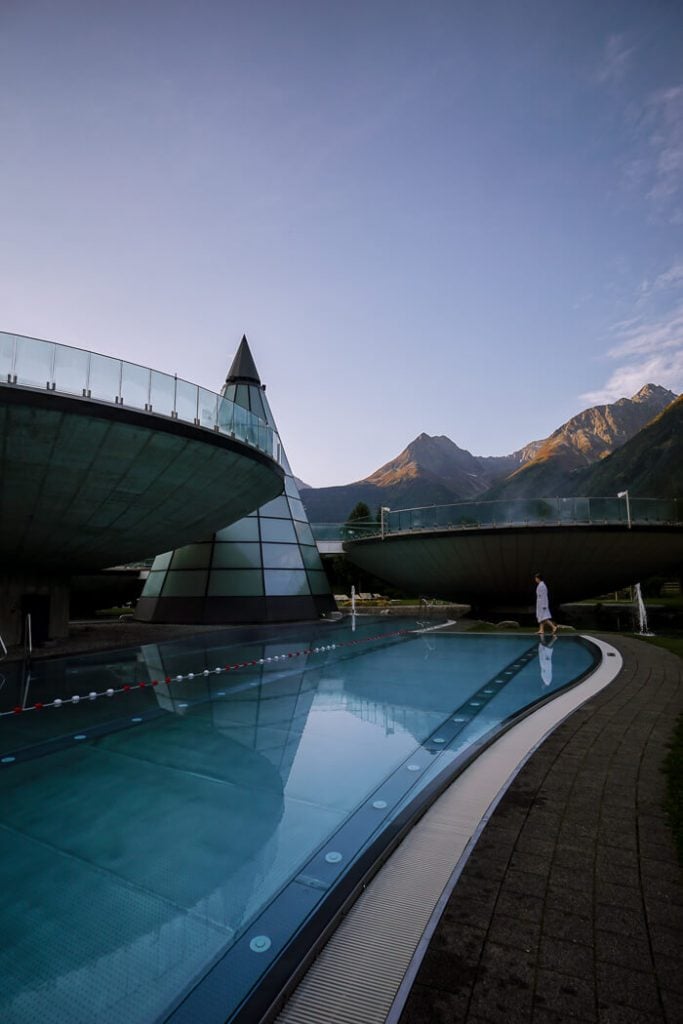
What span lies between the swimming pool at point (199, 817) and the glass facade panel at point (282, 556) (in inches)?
455

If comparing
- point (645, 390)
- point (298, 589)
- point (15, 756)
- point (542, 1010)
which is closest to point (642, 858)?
point (542, 1010)

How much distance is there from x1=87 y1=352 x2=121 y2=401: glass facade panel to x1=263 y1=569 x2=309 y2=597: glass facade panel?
37.3ft

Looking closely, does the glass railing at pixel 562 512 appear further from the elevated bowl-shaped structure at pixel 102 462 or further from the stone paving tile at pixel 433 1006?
the stone paving tile at pixel 433 1006

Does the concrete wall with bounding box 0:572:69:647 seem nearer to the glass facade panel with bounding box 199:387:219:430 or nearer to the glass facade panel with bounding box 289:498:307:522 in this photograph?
the glass facade panel with bounding box 199:387:219:430

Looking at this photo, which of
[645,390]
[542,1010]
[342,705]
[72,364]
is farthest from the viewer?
[645,390]

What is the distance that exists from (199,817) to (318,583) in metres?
18.2

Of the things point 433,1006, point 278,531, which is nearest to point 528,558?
point 278,531

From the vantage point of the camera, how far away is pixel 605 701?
5.93 metres

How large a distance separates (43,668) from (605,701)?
32.2ft

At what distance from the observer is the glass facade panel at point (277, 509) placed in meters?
21.8

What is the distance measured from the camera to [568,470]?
146 meters

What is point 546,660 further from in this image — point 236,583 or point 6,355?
point 236,583

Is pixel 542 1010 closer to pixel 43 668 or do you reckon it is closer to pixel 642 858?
pixel 642 858

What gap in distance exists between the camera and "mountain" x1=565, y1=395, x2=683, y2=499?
91125mm
